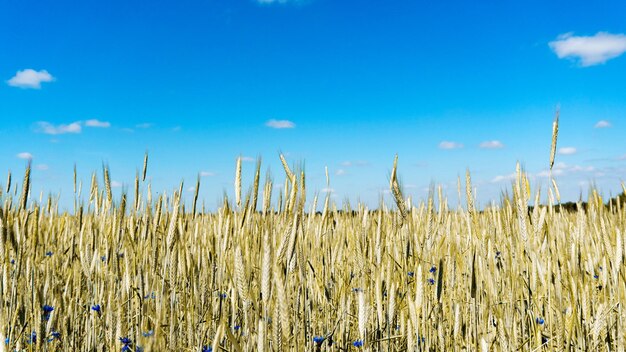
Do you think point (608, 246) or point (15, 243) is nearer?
point (15, 243)

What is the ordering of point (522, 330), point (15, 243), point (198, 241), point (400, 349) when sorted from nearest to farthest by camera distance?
1. point (15, 243)
2. point (400, 349)
3. point (522, 330)
4. point (198, 241)

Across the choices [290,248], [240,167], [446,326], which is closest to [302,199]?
[290,248]

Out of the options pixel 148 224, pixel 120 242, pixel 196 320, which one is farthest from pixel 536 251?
pixel 120 242

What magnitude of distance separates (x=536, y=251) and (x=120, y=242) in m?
1.59

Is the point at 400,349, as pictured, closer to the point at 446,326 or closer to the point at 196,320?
the point at 446,326

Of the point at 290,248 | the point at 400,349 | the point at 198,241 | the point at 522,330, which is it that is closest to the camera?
the point at 290,248

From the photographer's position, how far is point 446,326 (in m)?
2.18

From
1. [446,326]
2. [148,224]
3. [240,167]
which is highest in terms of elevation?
[240,167]

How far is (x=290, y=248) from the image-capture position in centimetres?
113

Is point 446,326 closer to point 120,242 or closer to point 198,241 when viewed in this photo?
point 198,241

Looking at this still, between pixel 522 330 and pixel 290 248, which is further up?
pixel 290 248

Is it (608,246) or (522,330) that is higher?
(608,246)

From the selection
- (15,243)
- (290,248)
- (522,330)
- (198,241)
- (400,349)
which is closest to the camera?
(290,248)

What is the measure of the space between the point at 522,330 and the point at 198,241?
4.45 feet
